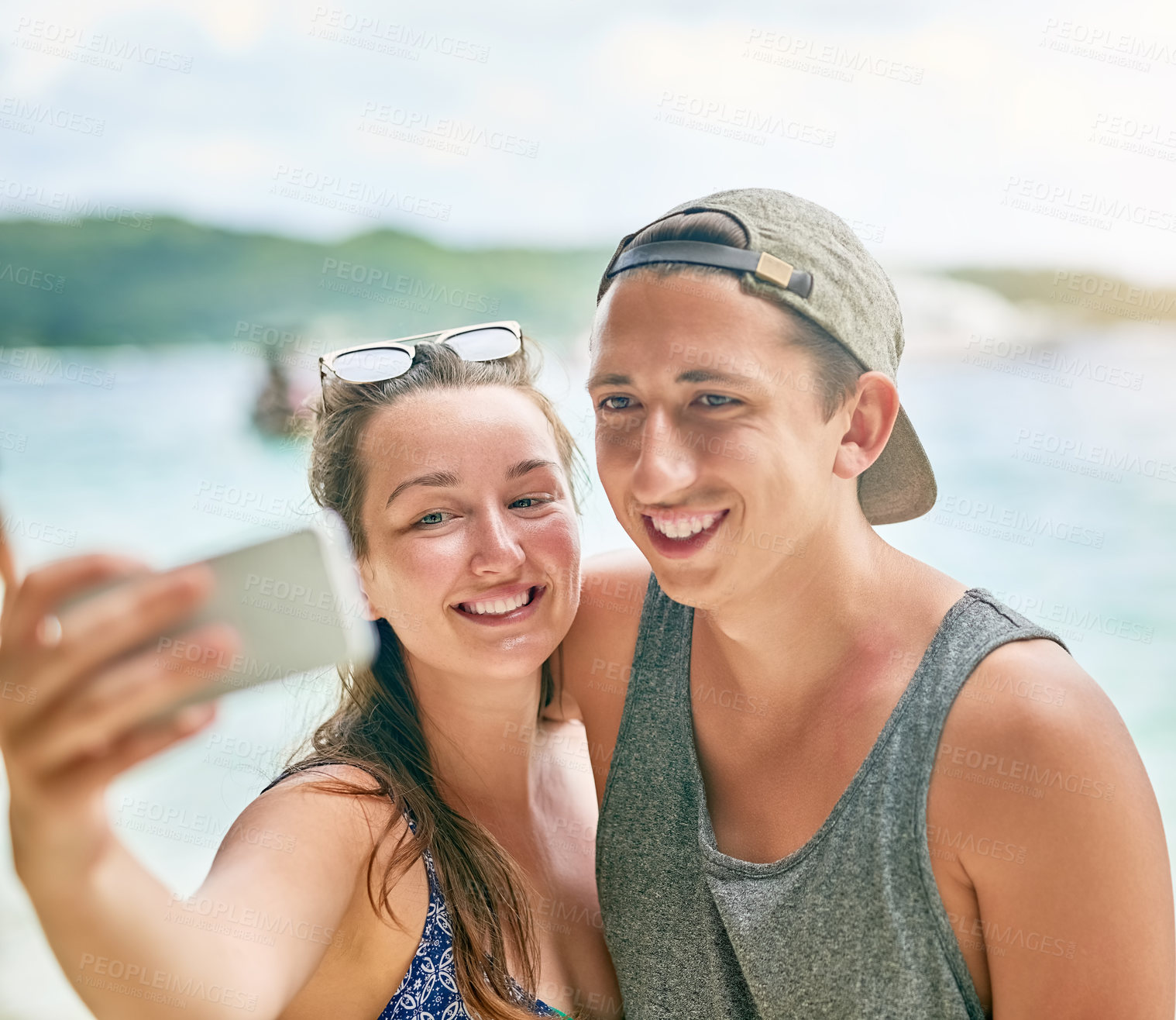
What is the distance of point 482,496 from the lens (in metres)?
1.66

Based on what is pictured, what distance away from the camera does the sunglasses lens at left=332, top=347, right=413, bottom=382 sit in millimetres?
1750

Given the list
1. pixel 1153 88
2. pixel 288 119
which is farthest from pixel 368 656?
pixel 288 119

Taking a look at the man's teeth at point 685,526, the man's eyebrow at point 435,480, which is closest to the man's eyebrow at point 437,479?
the man's eyebrow at point 435,480

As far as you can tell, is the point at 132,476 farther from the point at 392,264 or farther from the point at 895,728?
the point at 895,728

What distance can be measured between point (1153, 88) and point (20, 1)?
1026cm

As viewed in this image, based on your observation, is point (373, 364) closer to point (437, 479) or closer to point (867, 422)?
point (437, 479)

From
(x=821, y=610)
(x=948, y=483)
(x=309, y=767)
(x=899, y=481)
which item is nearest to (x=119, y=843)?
(x=309, y=767)

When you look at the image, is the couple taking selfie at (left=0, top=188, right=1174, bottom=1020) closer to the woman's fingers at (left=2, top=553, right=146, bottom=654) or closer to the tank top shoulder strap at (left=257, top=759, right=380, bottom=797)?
the tank top shoulder strap at (left=257, top=759, right=380, bottom=797)

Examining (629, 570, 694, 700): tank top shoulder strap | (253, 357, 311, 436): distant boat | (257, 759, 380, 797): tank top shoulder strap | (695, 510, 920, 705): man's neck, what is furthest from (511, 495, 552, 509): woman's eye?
(253, 357, 311, 436): distant boat

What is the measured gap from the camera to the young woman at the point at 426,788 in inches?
50.9

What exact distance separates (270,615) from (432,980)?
2.35 feet

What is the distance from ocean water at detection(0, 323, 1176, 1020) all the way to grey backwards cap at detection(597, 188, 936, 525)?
4548 millimetres

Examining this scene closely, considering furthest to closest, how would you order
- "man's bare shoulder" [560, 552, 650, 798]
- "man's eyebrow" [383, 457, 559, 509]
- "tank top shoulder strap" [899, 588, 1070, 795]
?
"man's bare shoulder" [560, 552, 650, 798] → "man's eyebrow" [383, 457, 559, 509] → "tank top shoulder strap" [899, 588, 1070, 795]

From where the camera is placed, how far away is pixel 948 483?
900 cm
